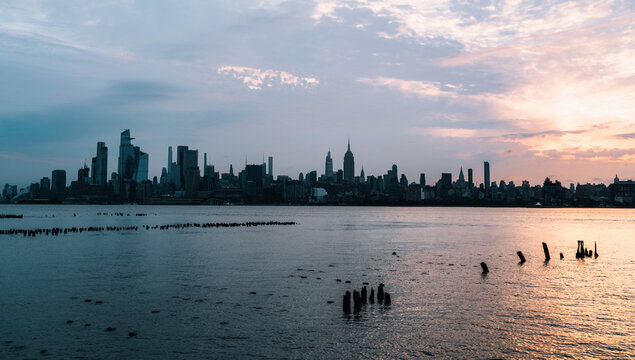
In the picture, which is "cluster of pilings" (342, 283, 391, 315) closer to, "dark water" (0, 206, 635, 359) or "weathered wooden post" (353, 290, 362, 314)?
"weathered wooden post" (353, 290, 362, 314)

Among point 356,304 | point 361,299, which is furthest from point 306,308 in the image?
point 361,299

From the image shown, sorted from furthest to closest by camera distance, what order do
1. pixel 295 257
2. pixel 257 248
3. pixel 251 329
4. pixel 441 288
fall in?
pixel 257 248 → pixel 295 257 → pixel 441 288 → pixel 251 329

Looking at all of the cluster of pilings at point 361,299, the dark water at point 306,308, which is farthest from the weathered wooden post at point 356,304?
the dark water at point 306,308

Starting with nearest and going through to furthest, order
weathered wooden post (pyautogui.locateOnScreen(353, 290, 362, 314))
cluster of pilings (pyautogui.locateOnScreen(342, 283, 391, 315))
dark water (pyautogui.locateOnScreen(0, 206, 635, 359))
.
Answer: dark water (pyautogui.locateOnScreen(0, 206, 635, 359)) < cluster of pilings (pyautogui.locateOnScreen(342, 283, 391, 315)) < weathered wooden post (pyautogui.locateOnScreen(353, 290, 362, 314))

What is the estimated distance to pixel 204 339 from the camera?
83.6 feet

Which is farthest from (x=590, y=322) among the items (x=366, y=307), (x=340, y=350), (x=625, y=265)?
(x=625, y=265)

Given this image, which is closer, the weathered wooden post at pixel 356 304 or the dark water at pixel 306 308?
the dark water at pixel 306 308

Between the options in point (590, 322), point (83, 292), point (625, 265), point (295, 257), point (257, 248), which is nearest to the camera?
point (590, 322)

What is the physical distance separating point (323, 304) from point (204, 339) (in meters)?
10.5

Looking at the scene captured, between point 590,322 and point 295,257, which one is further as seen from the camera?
point 295,257

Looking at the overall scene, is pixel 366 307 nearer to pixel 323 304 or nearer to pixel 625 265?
pixel 323 304

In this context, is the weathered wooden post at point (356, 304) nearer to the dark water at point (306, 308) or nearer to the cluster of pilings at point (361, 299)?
the cluster of pilings at point (361, 299)

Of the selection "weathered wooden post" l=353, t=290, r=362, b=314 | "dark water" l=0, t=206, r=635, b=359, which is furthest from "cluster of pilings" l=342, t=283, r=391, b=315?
"dark water" l=0, t=206, r=635, b=359

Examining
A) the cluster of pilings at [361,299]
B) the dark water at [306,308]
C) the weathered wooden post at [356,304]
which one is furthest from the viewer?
the weathered wooden post at [356,304]
